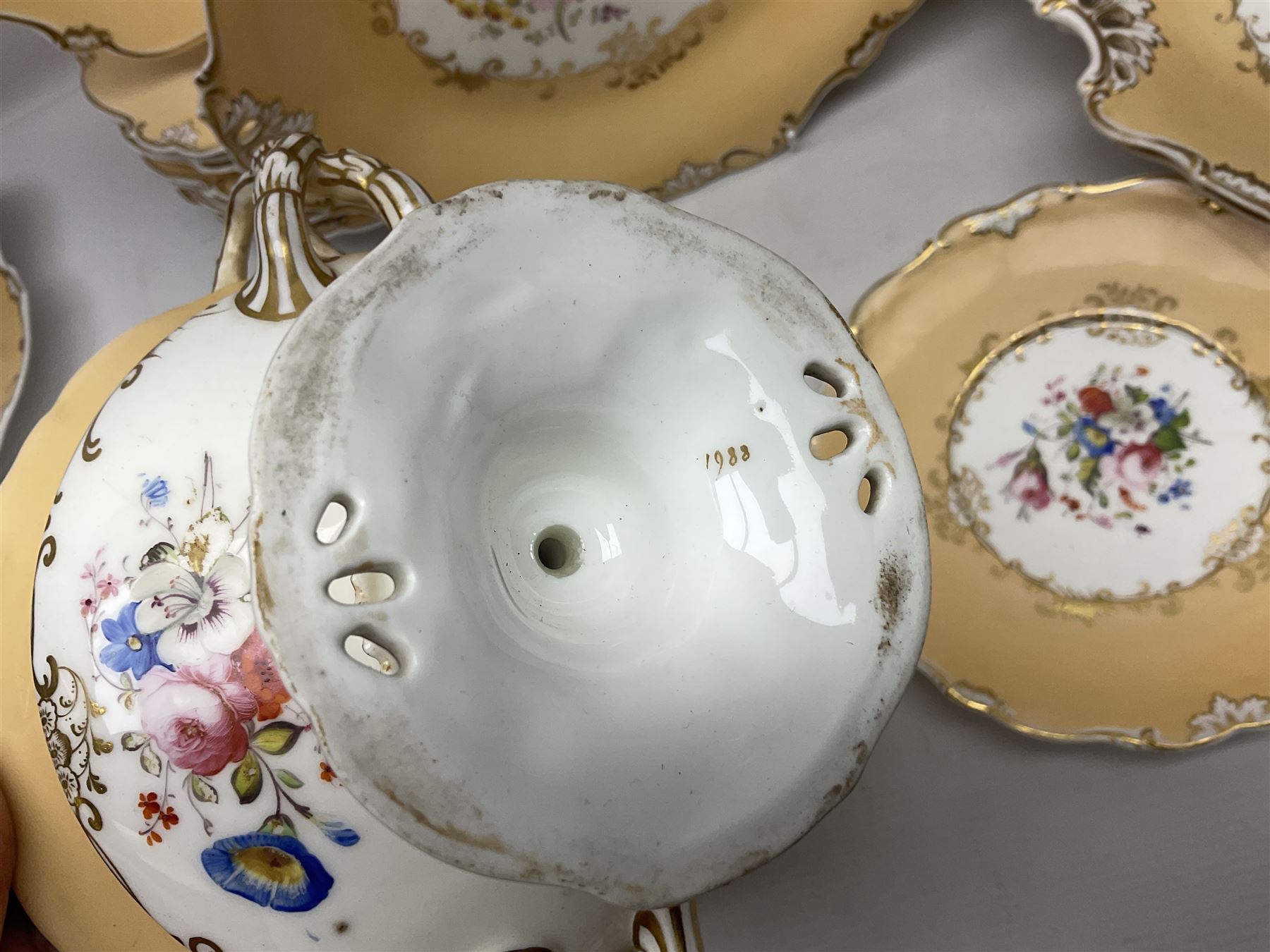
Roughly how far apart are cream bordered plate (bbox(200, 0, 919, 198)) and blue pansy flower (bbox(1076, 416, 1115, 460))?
0.27 metres

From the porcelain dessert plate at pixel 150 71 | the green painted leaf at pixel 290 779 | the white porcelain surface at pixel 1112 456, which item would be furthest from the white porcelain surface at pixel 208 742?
the white porcelain surface at pixel 1112 456

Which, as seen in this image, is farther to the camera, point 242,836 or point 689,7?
point 689,7

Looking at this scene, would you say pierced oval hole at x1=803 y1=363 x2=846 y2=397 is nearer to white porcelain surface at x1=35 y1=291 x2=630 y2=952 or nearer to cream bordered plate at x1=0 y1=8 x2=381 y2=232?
white porcelain surface at x1=35 y1=291 x2=630 y2=952

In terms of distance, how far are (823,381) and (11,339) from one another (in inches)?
21.0

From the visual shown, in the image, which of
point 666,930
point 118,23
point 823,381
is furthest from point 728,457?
point 118,23

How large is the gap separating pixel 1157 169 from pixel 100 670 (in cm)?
66

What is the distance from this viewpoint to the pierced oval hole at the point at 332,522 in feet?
0.71

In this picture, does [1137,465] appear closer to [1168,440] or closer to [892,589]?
[1168,440]

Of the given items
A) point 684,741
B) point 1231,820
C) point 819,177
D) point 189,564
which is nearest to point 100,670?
point 189,564

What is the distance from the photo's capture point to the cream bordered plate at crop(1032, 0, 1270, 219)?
53cm

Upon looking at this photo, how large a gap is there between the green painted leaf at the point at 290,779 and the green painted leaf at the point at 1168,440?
552 millimetres

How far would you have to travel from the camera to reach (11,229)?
598 millimetres

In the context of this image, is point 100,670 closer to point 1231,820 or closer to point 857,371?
point 857,371

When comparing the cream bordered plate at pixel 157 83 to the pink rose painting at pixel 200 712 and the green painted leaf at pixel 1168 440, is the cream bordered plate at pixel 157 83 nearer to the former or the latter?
A: the pink rose painting at pixel 200 712
